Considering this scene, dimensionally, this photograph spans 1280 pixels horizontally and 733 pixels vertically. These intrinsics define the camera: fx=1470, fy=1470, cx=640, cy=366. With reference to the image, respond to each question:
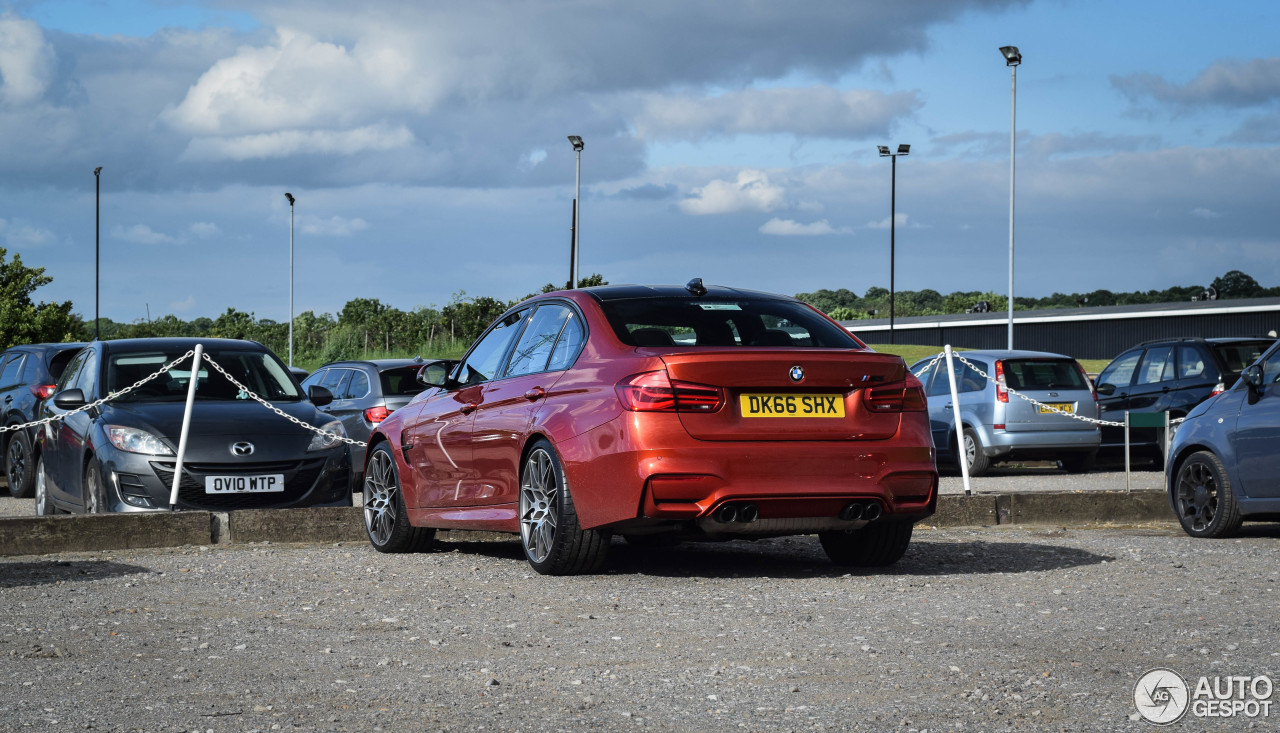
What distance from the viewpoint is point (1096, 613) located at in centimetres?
649

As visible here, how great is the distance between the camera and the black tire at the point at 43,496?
40.2 feet

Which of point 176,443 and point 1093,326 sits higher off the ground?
point 1093,326

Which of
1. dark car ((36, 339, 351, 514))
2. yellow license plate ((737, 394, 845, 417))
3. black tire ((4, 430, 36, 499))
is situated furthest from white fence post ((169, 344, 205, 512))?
black tire ((4, 430, 36, 499))

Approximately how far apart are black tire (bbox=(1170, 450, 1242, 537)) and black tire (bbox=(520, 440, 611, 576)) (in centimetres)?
485

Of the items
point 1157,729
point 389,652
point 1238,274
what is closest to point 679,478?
point 389,652

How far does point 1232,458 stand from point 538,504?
513 cm

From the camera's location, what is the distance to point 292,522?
33.5ft

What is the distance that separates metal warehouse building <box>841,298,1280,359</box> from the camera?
5875 cm

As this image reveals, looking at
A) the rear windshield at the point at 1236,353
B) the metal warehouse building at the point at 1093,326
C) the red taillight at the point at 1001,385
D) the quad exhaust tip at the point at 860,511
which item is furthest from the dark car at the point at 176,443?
the metal warehouse building at the point at 1093,326

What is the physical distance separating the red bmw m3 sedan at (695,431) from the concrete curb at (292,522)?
6.73ft

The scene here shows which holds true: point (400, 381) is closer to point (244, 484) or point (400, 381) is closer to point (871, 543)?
point (244, 484)

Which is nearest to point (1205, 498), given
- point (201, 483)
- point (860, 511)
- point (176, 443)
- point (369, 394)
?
point (860, 511)

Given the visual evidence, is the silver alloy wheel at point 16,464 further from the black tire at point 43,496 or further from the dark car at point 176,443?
the dark car at point 176,443

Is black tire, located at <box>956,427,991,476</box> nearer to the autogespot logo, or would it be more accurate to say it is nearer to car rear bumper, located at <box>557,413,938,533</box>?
car rear bumper, located at <box>557,413,938,533</box>
